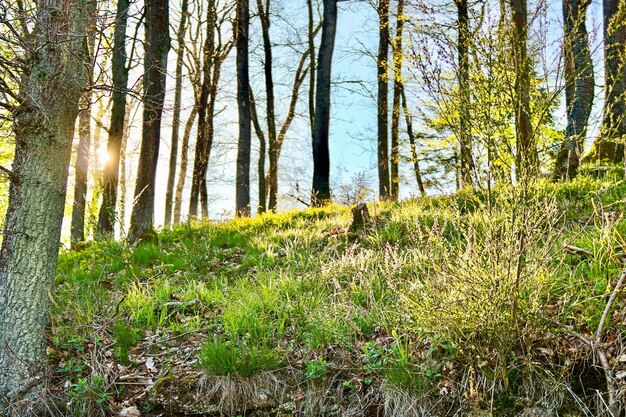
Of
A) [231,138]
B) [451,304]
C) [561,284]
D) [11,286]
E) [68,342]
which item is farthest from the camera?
[231,138]

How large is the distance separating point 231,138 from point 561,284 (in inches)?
653

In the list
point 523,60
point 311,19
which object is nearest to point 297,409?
point 523,60

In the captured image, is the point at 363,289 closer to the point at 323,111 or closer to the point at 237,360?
the point at 237,360

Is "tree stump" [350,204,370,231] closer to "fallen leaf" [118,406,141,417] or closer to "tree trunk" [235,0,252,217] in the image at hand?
"fallen leaf" [118,406,141,417]

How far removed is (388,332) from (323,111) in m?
7.54

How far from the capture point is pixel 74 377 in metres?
3.87

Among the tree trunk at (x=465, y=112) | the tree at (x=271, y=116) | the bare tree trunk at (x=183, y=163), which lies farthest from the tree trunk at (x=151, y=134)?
the bare tree trunk at (x=183, y=163)

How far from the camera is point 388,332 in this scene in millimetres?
3668

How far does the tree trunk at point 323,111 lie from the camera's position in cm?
1048

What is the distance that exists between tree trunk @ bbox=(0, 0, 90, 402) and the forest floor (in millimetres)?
283

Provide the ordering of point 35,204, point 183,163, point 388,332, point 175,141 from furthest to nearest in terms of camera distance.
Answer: point 183,163, point 175,141, point 35,204, point 388,332

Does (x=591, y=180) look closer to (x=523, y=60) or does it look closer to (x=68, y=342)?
(x=523, y=60)

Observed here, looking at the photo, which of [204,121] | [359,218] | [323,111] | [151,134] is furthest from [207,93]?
[359,218]

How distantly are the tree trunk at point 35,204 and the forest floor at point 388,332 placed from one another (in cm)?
28
